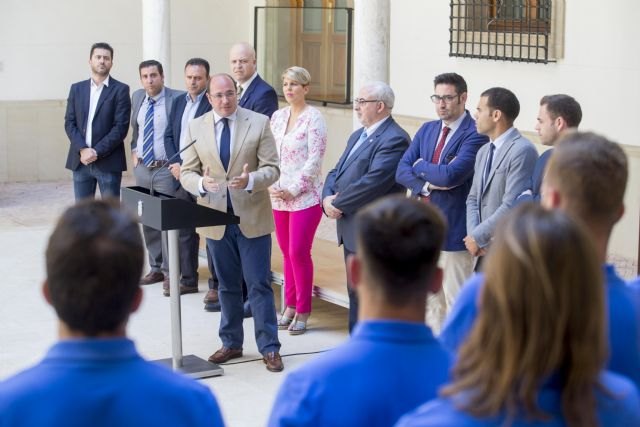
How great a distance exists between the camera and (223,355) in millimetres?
6832

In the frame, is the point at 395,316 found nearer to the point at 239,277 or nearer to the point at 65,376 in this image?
the point at 65,376

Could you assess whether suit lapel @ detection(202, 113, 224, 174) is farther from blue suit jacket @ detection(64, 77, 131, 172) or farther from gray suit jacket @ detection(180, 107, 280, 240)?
blue suit jacket @ detection(64, 77, 131, 172)

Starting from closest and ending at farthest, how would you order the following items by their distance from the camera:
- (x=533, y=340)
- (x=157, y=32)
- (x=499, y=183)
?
(x=533, y=340), (x=499, y=183), (x=157, y=32)

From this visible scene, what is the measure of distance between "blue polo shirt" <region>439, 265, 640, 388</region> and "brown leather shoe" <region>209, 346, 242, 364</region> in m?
4.30

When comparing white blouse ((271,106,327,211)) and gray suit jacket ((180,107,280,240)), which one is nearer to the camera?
gray suit jacket ((180,107,280,240))

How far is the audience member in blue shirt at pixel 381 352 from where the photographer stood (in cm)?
231

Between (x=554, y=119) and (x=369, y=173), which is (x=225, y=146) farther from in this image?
(x=554, y=119)

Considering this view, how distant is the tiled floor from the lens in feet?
20.7

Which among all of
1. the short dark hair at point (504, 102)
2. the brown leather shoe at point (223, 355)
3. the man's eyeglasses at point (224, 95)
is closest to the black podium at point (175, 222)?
the brown leather shoe at point (223, 355)

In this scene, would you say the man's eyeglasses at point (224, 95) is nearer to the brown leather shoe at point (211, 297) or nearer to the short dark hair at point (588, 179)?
the brown leather shoe at point (211, 297)

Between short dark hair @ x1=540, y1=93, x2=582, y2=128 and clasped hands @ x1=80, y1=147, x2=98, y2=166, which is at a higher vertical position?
short dark hair @ x1=540, y1=93, x2=582, y2=128

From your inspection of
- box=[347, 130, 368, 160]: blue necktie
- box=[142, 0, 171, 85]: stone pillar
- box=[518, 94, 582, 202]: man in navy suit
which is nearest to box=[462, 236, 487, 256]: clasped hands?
box=[518, 94, 582, 202]: man in navy suit

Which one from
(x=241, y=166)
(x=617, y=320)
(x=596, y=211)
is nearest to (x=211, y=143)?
(x=241, y=166)

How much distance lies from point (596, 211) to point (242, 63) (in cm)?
544
